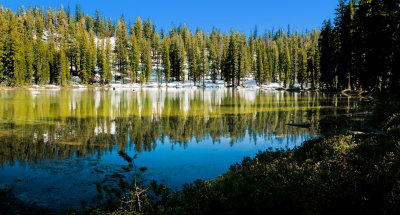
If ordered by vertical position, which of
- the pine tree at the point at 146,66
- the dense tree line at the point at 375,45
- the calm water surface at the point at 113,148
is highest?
the pine tree at the point at 146,66

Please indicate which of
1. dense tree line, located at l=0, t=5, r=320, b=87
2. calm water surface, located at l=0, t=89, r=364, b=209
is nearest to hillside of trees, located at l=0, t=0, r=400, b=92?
dense tree line, located at l=0, t=5, r=320, b=87

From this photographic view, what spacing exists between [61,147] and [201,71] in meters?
97.6

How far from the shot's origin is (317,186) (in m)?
5.52

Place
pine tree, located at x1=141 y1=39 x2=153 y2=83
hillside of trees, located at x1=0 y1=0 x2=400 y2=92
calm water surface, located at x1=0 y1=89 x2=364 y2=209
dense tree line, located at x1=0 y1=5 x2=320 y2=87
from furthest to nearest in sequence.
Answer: pine tree, located at x1=141 y1=39 x2=153 y2=83
dense tree line, located at x1=0 y1=5 x2=320 y2=87
hillside of trees, located at x1=0 y1=0 x2=400 y2=92
calm water surface, located at x1=0 y1=89 x2=364 y2=209

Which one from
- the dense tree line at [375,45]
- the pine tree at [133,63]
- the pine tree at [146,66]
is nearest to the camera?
the dense tree line at [375,45]

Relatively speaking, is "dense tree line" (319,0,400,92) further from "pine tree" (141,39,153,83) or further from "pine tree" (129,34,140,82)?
"pine tree" (129,34,140,82)

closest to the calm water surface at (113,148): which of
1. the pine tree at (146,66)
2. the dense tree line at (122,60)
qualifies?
the dense tree line at (122,60)

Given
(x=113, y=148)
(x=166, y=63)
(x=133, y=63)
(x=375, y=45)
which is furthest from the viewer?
(x=166, y=63)

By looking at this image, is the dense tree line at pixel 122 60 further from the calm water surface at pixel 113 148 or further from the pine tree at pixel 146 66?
the calm water surface at pixel 113 148

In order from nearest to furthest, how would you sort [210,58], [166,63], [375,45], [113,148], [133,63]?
[113,148] → [375,45] → [133,63] → [166,63] → [210,58]

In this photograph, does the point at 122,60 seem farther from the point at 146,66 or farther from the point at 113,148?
the point at 113,148

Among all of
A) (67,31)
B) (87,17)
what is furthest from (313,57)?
(87,17)

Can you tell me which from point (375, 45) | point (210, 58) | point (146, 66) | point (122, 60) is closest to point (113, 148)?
point (375, 45)

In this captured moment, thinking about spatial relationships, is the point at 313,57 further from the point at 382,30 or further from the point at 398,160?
the point at 398,160
